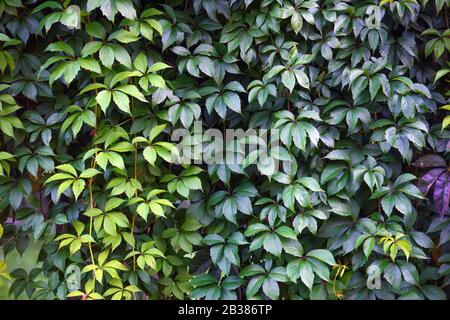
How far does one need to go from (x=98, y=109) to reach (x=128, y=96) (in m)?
0.15

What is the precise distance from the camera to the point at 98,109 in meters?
2.09

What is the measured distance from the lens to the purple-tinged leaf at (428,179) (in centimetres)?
205

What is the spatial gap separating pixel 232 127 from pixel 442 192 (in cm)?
91

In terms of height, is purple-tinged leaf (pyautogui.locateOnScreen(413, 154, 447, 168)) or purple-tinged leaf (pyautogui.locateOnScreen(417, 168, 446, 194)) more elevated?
purple-tinged leaf (pyautogui.locateOnScreen(413, 154, 447, 168))

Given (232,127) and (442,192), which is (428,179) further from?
(232,127)

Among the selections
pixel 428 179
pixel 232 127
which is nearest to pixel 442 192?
pixel 428 179

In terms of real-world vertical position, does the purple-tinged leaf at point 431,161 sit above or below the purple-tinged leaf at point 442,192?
above

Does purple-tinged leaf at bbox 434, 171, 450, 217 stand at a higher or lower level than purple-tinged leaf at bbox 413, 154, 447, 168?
lower

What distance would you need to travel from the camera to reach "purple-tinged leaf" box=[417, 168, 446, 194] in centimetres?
205

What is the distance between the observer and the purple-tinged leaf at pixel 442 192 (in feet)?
6.66

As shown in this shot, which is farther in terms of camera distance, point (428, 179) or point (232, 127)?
point (232, 127)

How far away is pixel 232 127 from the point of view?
2158 millimetres

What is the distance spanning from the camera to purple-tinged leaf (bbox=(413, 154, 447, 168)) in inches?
81.0

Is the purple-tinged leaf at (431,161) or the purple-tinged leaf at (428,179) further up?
the purple-tinged leaf at (431,161)
